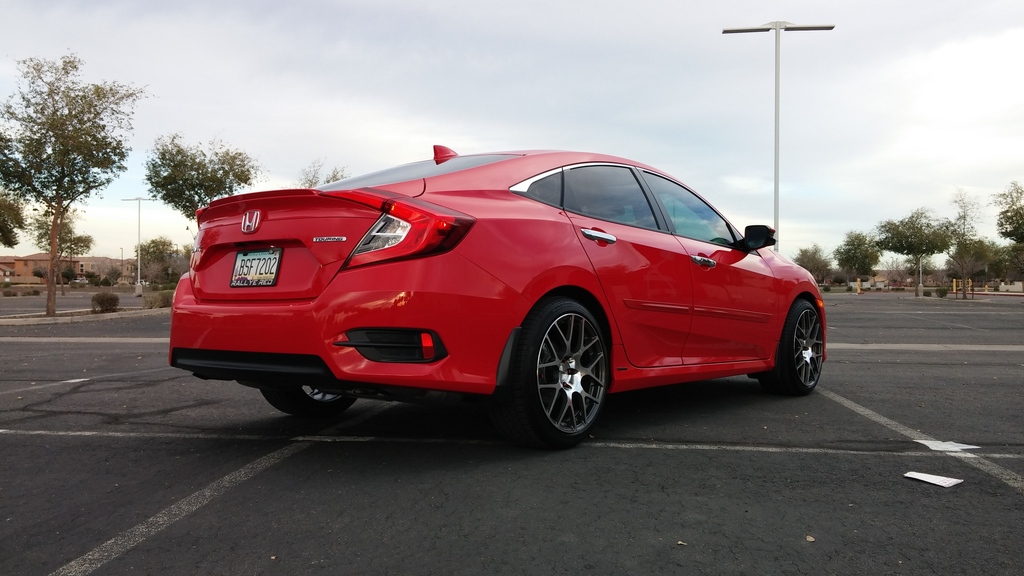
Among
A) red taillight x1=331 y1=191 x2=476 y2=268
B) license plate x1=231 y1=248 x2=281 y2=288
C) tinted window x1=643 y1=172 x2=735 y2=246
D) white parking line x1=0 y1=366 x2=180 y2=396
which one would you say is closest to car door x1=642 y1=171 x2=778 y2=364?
tinted window x1=643 y1=172 x2=735 y2=246

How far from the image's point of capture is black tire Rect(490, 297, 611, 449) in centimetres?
342

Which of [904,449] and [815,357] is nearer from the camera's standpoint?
[904,449]

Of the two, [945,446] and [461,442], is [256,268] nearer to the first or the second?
[461,442]

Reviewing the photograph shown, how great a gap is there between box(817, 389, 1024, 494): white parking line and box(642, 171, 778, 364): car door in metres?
0.69

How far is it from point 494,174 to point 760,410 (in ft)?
8.58

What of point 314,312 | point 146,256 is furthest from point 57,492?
point 146,256

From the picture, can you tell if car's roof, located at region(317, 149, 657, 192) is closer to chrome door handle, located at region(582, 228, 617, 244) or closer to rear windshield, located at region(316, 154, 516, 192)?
rear windshield, located at region(316, 154, 516, 192)

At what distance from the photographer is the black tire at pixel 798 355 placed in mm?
5590

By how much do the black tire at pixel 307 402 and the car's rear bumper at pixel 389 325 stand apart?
46.7 inches

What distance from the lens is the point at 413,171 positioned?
4039 mm

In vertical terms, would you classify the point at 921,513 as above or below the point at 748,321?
below

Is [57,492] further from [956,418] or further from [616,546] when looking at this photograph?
[956,418]

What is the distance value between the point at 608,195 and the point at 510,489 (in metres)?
1.97

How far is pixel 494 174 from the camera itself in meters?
3.79
